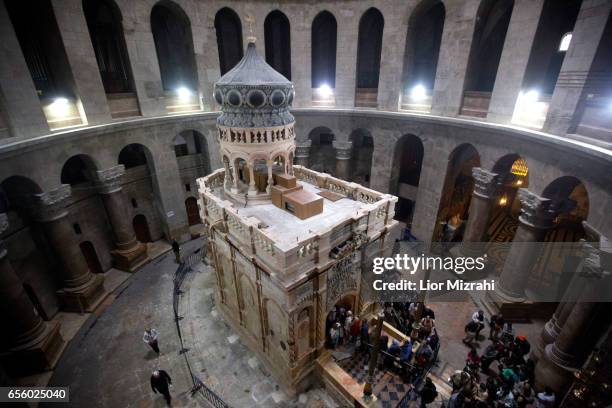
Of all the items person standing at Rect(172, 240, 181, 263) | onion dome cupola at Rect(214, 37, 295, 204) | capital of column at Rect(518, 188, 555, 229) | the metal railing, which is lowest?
the metal railing

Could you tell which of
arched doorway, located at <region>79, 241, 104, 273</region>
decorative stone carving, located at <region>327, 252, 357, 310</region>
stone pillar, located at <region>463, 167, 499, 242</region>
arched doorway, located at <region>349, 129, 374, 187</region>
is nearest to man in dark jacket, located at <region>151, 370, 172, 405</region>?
decorative stone carving, located at <region>327, 252, 357, 310</region>

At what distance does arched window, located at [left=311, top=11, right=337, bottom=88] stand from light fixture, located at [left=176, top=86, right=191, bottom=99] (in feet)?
29.7

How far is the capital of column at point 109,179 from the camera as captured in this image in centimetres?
1688

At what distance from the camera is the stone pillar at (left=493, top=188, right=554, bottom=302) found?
13.3 m

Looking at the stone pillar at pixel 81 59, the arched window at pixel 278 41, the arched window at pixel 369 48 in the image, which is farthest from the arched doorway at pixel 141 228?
the arched window at pixel 369 48

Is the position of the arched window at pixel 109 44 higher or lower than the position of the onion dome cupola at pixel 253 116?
higher

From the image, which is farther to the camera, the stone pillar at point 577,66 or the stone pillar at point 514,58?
the stone pillar at point 514,58

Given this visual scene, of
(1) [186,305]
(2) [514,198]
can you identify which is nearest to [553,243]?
(2) [514,198]

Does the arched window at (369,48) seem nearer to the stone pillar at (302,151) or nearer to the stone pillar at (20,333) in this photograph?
the stone pillar at (302,151)

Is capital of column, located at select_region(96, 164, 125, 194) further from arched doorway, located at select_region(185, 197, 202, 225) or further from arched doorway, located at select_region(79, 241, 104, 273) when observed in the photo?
arched doorway, located at select_region(185, 197, 202, 225)

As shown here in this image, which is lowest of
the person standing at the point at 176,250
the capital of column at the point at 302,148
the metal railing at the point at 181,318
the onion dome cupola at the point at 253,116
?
the metal railing at the point at 181,318

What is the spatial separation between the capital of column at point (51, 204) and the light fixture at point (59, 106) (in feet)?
12.4

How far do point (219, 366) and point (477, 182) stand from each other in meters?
15.9

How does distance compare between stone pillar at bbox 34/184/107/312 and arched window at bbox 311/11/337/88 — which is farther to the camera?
arched window at bbox 311/11/337/88
